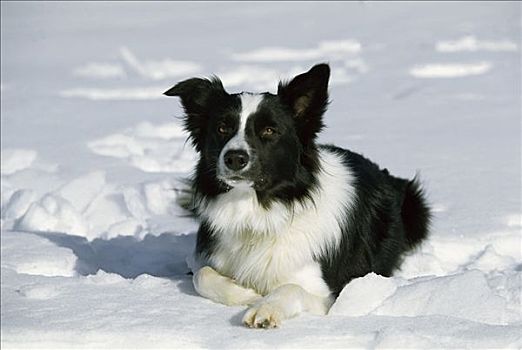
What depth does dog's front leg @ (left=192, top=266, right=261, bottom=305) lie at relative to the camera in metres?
4.68

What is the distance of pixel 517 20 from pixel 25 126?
7272mm

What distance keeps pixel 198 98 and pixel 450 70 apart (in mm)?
6996

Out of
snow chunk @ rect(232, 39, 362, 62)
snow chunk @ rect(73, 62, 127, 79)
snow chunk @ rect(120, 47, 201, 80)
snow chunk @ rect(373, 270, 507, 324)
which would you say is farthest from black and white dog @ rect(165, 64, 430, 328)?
snow chunk @ rect(73, 62, 127, 79)

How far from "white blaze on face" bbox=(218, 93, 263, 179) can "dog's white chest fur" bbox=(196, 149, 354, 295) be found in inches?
12.9

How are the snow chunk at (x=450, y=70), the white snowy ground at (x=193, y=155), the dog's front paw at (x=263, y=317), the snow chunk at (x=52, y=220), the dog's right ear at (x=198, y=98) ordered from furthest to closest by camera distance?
the snow chunk at (x=450, y=70) → the snow chunk at (x=52, y=220) → the dog's right ear at (x=198, y=98) → the white snowy ground at (x=193, y=155) → the dog's front paw at (x=263, y=317)

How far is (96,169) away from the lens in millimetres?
8242

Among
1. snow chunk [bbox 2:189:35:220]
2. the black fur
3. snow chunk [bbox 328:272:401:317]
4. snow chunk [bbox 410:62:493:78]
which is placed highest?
the black fur

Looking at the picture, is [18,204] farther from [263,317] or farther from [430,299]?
[430,299]

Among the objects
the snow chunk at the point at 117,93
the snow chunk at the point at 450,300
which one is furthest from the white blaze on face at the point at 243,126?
the snow chunk at the point at 117,93

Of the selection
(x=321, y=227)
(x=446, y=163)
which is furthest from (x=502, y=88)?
(x=321, y=227)

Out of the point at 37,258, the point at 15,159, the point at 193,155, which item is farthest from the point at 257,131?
the point at 15,159

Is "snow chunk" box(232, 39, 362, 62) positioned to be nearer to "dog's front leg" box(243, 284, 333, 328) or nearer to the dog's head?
the dog's head

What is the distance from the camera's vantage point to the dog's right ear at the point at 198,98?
4938mm

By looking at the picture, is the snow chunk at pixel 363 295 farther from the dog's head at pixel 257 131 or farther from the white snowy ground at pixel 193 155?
the dog's head at pixel 257 131
